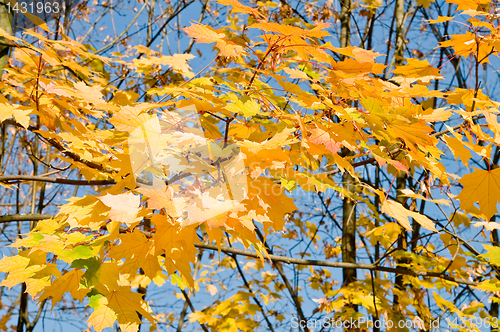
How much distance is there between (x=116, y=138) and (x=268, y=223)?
0.75 m

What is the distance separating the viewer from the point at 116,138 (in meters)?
1.49

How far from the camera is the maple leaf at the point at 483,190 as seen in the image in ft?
5.40

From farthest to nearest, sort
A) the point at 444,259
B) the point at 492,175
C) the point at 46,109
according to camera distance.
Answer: the point at 444,259 → the point at 46,109 → the point at 492,175

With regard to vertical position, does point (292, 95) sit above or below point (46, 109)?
below

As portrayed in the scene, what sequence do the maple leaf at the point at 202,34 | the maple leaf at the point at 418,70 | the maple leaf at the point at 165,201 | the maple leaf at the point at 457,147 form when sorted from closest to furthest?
the maple leaf at the point at 165,201 < the maple leaf at the point at 202,34 < the maple leaf at the point at 457,147 < the maple leaf at the point at 418,70

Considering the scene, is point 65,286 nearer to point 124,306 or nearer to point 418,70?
point 124,306

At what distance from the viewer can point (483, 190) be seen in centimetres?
166

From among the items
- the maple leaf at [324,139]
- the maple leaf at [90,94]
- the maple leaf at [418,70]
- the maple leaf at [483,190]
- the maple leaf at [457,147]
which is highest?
the maple leaf at [418,70]

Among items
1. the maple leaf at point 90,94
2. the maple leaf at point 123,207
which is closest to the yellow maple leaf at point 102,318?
the maple leaf at point 123,207

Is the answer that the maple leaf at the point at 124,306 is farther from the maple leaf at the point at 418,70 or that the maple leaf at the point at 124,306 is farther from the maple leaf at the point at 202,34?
the maple leaf at the point at 418,70

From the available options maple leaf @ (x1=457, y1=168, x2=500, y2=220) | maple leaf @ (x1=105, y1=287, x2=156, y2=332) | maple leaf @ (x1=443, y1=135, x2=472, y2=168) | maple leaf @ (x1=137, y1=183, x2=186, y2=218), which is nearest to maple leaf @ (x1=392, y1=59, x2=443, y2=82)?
maple leaf @ (x1=443, y1=135, x2=472, y2=168)

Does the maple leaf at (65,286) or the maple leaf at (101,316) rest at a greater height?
the maple leaf at (65,286)

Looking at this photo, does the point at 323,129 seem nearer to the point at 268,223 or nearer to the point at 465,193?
the point at 268,223

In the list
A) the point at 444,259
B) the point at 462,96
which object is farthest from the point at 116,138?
the point at 444,259
